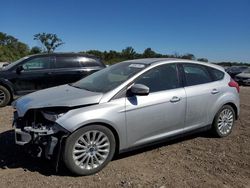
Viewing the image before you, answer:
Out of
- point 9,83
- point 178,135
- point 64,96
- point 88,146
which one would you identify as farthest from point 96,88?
point 9,83

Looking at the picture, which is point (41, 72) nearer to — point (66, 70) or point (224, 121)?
point (66, 70)

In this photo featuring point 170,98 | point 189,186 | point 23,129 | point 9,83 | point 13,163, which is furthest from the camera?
point 9,83

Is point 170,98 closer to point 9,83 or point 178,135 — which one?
point 178,135

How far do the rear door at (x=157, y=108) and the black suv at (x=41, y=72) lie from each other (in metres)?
5.78

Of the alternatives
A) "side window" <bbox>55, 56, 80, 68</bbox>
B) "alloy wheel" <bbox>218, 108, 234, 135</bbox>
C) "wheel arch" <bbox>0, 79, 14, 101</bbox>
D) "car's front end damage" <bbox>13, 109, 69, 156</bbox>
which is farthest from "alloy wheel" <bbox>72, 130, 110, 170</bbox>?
"side window" <bbox>55, 56, 80, 68</bbox>

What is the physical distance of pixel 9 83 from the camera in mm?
9688

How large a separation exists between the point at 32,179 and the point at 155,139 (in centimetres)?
192

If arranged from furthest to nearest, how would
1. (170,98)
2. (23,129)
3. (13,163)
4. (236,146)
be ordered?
(236,146) < (170,98) < (13,163) < (23,129)

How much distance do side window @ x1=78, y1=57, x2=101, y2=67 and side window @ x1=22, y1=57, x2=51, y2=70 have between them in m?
1.08

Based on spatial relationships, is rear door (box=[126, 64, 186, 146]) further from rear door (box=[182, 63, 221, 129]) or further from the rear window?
the rear window

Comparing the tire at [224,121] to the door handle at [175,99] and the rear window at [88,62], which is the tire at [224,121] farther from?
the rear window at [88,62]

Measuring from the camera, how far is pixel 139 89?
462 cm

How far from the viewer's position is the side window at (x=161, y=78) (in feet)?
16.4

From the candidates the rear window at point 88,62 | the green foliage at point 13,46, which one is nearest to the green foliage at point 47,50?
the green foliage at point 13,46
